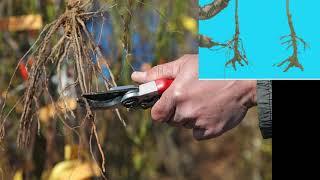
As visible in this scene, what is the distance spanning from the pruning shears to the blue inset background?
22 cm

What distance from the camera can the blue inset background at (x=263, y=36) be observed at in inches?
32.7

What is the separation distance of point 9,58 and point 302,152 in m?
1.29

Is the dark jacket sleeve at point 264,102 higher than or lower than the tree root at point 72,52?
lower

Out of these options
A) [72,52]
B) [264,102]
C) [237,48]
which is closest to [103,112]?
[72,52]

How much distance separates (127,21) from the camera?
1.21 meters

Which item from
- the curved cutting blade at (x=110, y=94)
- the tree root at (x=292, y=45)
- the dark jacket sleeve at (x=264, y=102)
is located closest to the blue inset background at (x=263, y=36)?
the tree root at (x=292, y=45)

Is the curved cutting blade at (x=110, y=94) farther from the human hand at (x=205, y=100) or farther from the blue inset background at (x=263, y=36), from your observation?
the blue inset background at (x=263, y=36)

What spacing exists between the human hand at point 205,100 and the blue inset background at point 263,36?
0.60 feet

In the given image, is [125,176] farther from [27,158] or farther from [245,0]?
[245,0]

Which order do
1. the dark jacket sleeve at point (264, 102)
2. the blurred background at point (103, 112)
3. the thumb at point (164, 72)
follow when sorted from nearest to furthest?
the dark jacket sleeve at point (264, 102)
the thumb at point (164, 72)
the blurred background at point (103, 112)

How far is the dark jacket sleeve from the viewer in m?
0.99

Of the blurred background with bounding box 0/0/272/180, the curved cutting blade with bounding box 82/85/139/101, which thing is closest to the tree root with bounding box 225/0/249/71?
the curved cutting blade with bounding box 82/85/139/101

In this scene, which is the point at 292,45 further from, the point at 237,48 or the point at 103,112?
the point at 103,112

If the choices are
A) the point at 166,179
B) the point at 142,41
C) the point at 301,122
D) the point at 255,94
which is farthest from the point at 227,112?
the point at 166,179
